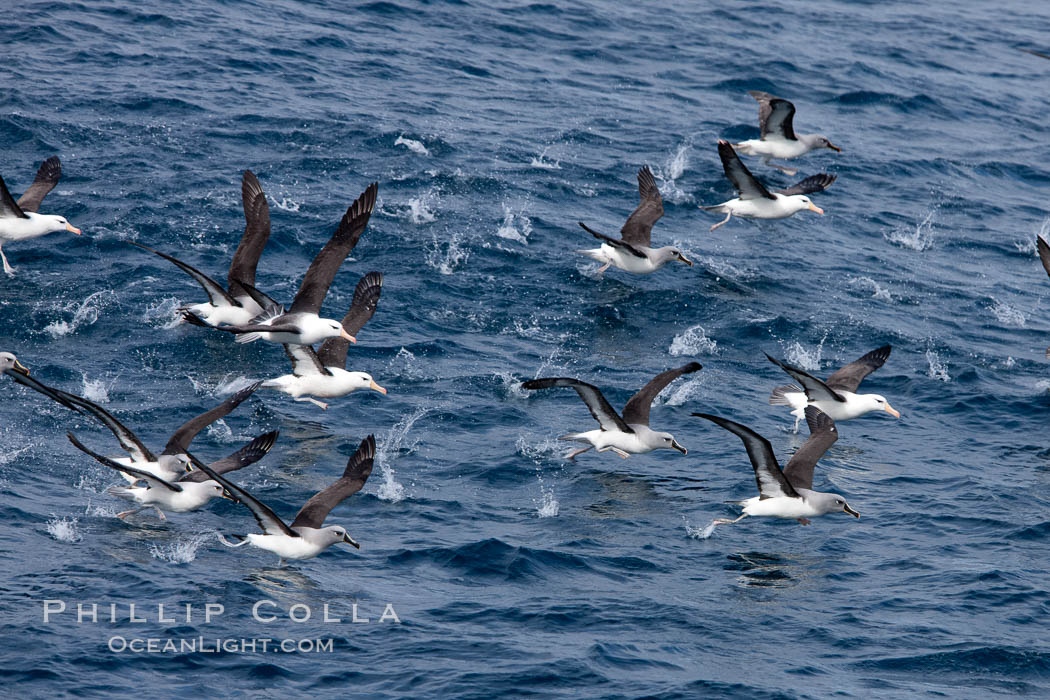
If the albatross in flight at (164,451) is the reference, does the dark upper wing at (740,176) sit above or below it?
above

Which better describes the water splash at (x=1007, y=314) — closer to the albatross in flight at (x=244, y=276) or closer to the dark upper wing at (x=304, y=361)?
the dark upper wing at (x=304, y=361)

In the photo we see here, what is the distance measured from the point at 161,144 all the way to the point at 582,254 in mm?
8859

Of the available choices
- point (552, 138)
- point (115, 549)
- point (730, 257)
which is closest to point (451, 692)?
point (115, 549)

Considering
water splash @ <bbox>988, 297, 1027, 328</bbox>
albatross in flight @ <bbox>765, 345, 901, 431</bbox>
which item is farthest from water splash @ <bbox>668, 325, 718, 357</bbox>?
water splash @ <bbox>988, 297, 1027, 328</bbox>

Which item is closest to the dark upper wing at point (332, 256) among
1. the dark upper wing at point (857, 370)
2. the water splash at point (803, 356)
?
the dark upper wing at point (857, 370)

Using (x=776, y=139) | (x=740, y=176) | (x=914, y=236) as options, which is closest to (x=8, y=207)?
(x=740, y=176)

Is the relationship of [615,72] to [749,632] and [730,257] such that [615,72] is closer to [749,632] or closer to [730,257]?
[730,257]

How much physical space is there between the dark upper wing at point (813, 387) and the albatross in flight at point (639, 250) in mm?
4261

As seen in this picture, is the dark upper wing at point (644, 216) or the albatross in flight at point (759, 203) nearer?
the dark upper wing at point (644, 216)

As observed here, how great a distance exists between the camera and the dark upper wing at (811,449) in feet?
55.3

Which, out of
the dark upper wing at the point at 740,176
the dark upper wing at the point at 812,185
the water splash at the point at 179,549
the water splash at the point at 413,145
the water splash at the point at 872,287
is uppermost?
the dark upper wing at the point at 740,176

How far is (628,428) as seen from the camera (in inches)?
695

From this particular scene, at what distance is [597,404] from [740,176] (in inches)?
292

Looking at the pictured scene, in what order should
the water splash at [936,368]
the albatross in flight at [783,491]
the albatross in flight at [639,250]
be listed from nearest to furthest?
the albatross in flight at [783,491] < the water splash at [936,368] < the albatross in flight at [639,250]
